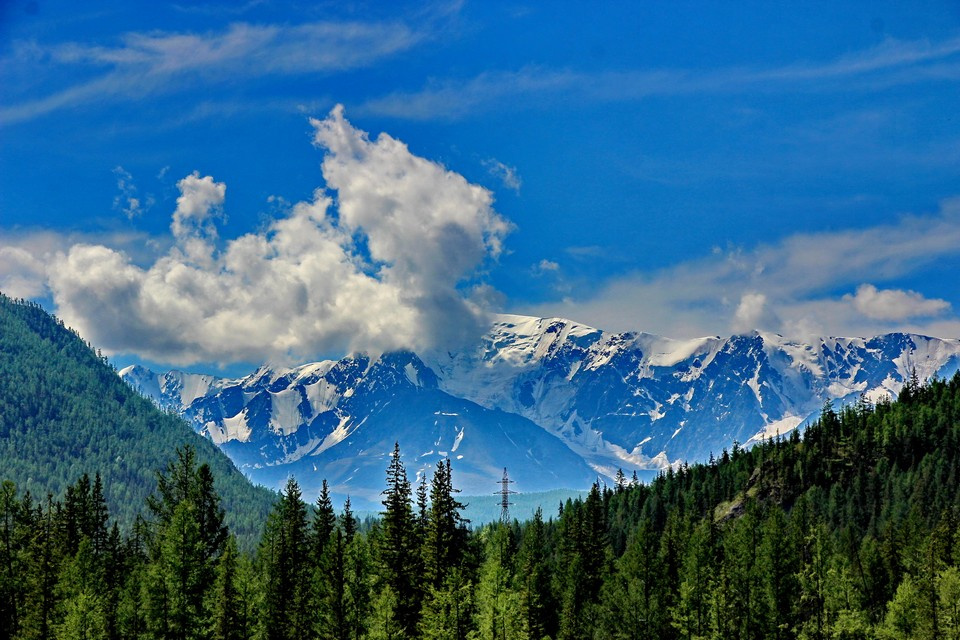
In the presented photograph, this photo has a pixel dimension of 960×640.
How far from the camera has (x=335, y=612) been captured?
72375mm

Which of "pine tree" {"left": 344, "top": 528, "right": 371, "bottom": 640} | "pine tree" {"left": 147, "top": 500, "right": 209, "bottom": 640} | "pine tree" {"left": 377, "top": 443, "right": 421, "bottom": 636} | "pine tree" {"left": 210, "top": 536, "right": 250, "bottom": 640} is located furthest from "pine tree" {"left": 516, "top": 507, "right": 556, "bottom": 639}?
"pine tree" {"left": 147, "top": 500, "right": 209, "bottom": 640}

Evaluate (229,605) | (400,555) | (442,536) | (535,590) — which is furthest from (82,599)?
(535,590)

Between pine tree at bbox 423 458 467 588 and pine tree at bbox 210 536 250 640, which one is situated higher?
pine tree at bbox 423 458 467 588

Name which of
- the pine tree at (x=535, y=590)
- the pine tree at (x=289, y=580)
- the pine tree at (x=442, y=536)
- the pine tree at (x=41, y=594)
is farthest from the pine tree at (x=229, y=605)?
the pine tree at (x=535, y=590)

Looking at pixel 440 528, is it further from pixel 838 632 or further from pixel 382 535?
pixel 838 632

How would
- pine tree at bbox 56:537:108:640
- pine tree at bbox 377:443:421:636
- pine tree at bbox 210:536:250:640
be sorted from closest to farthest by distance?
pine tree at bbox 210:536:250:640
pine tree at bbox 56:537:108:640
pine tree at bbox 377:443:421:636

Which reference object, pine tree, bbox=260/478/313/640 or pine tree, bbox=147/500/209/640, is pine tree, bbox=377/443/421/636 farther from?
pine tree, bbox=147/500/209/640

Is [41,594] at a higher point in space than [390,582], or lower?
higher

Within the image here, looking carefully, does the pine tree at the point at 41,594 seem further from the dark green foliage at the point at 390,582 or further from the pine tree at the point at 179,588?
the pine tree at the point at 179,588

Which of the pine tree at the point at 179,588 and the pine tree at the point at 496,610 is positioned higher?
the pine tree at the point at 179,588

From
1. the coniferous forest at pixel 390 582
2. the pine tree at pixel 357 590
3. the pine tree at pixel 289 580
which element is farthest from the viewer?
the pine tree at pixel 289 580

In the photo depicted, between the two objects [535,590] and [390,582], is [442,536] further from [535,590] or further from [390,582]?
[535,590]

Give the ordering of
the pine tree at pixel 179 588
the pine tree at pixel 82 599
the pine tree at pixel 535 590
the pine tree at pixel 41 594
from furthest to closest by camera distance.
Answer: the pine tree at pixel 535 590 < the pine tree at pixel 41 594 < the pine tree at pixel 179 588 < the pine tree at pixel 82 599

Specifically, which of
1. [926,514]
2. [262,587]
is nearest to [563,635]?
[262,587]
